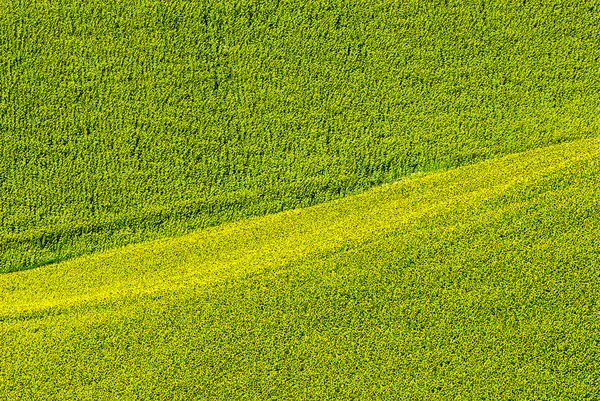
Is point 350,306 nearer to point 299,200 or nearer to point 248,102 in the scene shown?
point 299,200

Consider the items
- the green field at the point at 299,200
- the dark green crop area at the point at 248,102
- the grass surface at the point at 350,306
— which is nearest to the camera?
the grass surface at the point at 350,306

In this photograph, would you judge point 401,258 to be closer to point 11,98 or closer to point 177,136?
→ point 177,136

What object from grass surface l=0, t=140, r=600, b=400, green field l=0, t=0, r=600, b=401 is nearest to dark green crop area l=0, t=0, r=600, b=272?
green field l=0, t=0, r=600, b=401

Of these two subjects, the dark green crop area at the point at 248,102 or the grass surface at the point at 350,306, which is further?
the dark green crop area at the point at 248,102

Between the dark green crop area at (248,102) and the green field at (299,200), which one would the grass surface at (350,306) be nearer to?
the green field at (299,200)

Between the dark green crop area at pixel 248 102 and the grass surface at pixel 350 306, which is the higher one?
the dark green crop area at pixel 248 102

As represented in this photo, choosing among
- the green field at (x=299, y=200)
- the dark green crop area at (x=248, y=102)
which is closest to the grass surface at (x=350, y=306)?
the green field at (x=299, y=200)

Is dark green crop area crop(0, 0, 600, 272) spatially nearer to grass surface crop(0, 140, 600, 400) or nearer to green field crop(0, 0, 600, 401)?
green field crop(0, 0, 600, 401)
